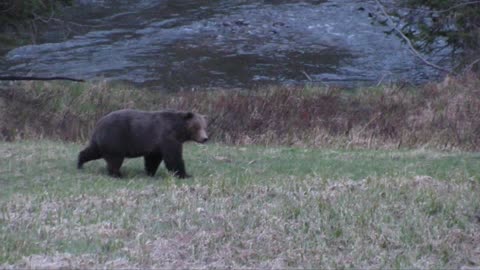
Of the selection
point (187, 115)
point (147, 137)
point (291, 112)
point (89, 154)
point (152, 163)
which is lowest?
point (291, 112)

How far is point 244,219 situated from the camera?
8.18 m

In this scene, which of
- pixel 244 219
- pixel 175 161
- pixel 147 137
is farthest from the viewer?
pixel 147 137

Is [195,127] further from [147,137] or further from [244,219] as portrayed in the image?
[244,219]

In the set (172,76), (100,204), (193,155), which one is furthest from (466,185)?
(172,76)

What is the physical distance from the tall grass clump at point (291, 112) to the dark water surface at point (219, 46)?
368cm

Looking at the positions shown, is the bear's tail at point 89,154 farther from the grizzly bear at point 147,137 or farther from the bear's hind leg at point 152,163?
the bear's hind leg at point 152,163

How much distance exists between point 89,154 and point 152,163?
0.81m

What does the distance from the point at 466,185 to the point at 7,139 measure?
8573 mm

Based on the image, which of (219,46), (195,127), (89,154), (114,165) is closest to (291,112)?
(195,127)

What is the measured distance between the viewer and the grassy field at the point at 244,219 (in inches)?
285

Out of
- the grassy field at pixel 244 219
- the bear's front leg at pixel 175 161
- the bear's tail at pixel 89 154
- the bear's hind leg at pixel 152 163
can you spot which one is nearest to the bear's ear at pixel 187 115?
the bear's front leg at pixel 175 161

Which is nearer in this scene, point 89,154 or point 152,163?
point 152,163

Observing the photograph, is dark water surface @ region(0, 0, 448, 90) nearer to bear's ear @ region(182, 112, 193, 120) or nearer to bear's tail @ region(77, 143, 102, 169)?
bear's tail @ region(77, 143, 102, 169)

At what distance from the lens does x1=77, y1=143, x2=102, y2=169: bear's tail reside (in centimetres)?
1165
